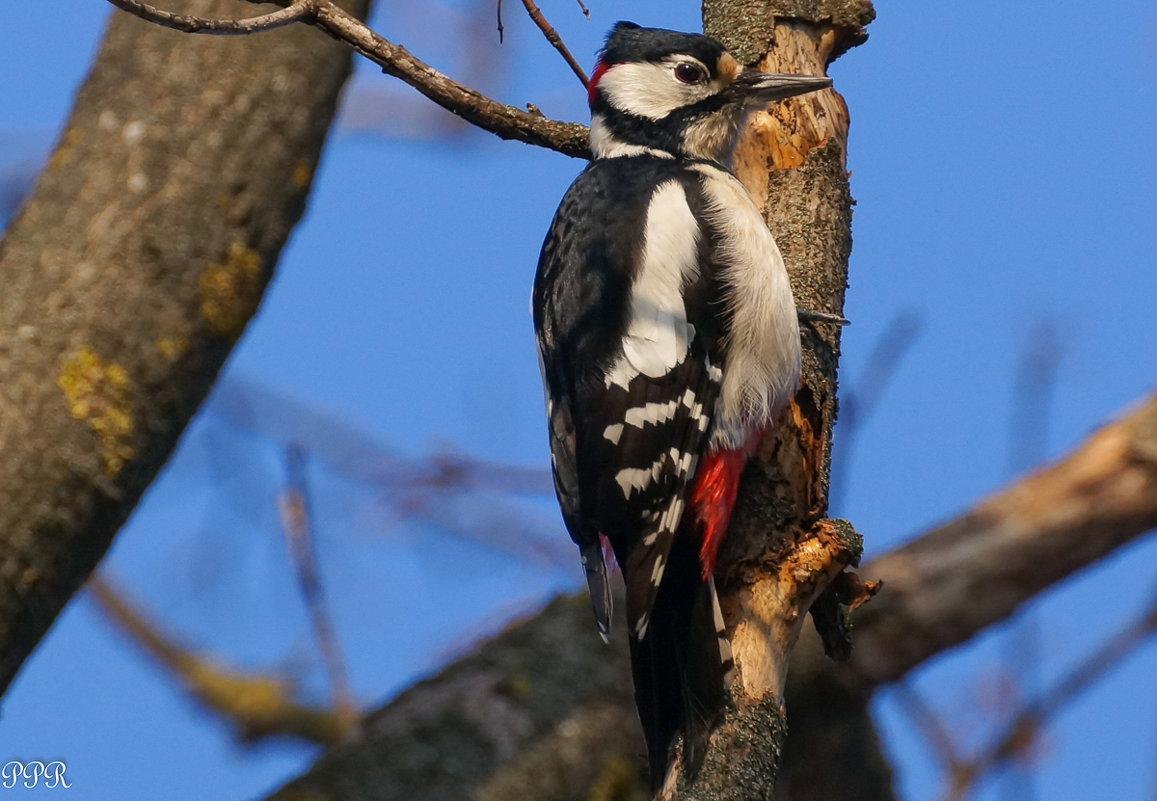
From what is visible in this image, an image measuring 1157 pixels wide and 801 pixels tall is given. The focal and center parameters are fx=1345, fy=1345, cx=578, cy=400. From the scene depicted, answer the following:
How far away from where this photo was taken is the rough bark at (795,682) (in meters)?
3.45

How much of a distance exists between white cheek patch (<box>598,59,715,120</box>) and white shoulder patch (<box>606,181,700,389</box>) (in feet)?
1.67

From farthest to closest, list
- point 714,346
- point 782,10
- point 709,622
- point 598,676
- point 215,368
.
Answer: point 598,676
point 215,368
point 782,10
point 714,346
point 709,622

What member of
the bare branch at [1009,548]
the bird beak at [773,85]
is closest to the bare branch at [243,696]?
the bare branch at [1009,548]

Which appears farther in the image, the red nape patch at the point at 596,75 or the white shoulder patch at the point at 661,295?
the red nape patch at the point at 596,75

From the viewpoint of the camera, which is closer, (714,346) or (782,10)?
(714,346)

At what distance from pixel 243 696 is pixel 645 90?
9.53ft

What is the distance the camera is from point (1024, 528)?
429cm

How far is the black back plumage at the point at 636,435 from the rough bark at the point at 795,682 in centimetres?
92

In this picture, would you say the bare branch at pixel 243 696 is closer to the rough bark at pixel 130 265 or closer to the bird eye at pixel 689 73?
the rough bark at pixel 130 265

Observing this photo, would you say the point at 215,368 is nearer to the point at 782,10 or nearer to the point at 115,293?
the point at 115,293

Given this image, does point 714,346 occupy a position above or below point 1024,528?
above

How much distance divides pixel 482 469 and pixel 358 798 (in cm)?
127

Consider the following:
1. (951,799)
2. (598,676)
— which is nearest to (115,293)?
(598,676)

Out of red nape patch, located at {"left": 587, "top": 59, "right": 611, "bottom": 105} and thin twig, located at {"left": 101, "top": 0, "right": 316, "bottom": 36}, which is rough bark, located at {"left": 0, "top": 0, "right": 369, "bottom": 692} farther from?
thin twig, located at {"left": 101, "top": 0, "right": 316, "bottom": 36}
